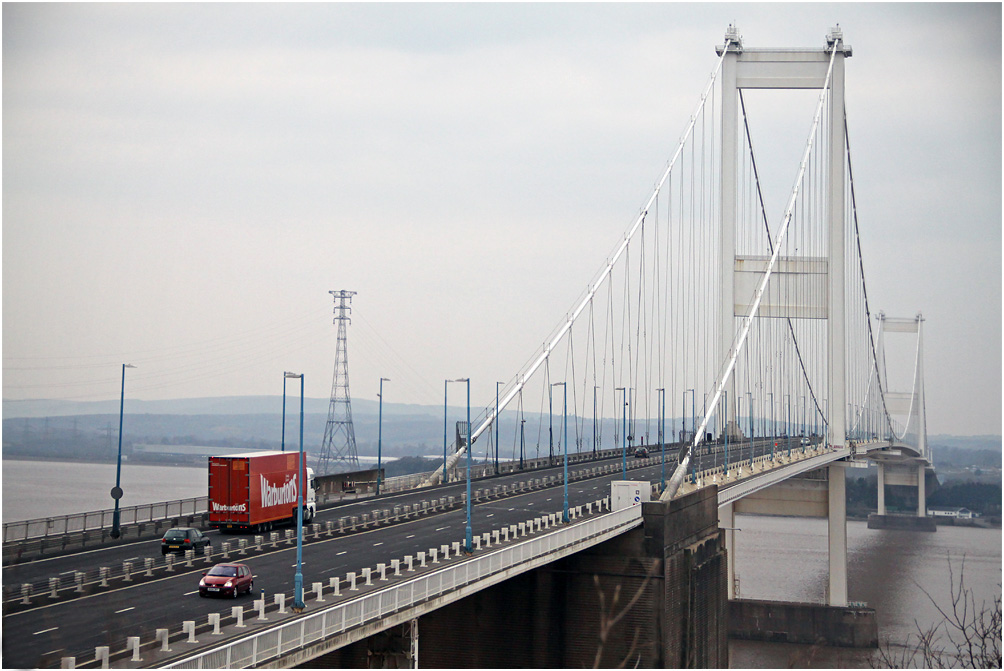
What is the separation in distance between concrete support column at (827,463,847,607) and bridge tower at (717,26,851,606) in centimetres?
11

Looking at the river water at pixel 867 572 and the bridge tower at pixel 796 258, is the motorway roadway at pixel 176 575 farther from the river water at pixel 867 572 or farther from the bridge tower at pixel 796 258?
the bridge tower at pixel 796 258

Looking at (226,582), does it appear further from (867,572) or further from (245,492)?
(867,572)

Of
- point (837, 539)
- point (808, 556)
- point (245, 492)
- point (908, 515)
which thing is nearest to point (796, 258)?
point (837, 539)

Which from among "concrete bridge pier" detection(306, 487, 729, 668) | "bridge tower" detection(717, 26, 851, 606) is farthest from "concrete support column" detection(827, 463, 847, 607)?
"concrete bridge pier" detection(306, 487, 729, 668)

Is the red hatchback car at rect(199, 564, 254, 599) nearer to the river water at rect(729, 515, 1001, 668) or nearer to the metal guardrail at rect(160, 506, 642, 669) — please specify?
the metal guardrail at rect(160, 506, 642, 669)

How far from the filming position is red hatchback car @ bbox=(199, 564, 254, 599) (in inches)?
1165

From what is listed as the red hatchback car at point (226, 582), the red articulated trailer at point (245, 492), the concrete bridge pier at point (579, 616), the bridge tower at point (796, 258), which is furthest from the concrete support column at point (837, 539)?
Answer: the red hatchback car at point (226, 582)

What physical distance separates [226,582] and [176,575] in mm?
4930

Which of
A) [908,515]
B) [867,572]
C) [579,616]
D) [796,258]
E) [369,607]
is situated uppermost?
[796,258]

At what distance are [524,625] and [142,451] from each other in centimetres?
11993

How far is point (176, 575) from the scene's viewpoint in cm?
3384

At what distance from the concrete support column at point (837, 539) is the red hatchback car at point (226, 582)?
54.7m

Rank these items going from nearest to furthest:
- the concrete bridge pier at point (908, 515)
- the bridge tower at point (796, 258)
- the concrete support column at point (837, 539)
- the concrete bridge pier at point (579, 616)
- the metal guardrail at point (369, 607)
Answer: the metal guardrail at point (369, 607), the concrete bridge pier at point (579, 616), the concrete support column at point (837, 539), the bridge tower at point (796, 258), the concrete bridge pier at point (908, 515)

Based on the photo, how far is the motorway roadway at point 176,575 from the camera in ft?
79.3
